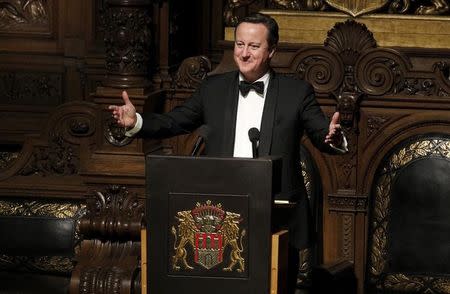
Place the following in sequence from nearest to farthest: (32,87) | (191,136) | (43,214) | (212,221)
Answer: (212,221), (43,214), (191,136), (32,87)

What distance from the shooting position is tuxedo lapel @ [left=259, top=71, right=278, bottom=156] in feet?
14.8

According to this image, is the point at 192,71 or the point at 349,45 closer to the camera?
the point at 349,45

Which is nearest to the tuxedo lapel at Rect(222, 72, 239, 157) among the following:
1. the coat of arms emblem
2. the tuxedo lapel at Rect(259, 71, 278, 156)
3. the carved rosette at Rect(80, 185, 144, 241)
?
the tuxedo lapel at Rect(259, 71, 278, 156)

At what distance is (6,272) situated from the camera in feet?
19.4

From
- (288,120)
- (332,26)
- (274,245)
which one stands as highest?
(332,26)

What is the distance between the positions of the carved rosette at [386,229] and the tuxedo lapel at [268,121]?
132 centimetres

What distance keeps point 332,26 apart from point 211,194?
214 cm

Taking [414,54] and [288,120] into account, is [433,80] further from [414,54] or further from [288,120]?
[288,120]

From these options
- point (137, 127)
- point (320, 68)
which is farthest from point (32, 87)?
point (137, 127)

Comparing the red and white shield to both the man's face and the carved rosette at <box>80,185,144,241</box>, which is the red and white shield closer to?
the man's face

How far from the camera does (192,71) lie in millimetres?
5973

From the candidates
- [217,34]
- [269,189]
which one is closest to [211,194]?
[269,189]

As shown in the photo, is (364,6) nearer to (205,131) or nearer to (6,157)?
(205,131)

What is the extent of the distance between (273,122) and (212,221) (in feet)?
1.87
